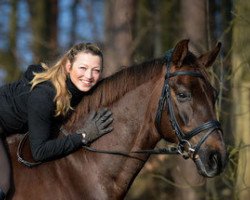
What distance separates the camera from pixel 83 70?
4.87m

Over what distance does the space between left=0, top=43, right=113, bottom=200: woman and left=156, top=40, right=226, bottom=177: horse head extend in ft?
1.79

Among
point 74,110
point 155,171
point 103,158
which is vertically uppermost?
point 74,110

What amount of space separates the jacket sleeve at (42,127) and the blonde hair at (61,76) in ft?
0.24

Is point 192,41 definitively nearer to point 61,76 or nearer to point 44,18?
point 61,76

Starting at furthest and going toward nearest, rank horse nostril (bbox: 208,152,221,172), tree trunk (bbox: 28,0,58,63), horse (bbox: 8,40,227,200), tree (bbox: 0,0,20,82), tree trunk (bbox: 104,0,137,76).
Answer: tree trunk (bbox: 28,0,58,63) → tree (bbox: 0,0,20,82) → tree trunk (bbox: 104,0,137,76) → horse (bbox: 8,40,227,200) → horse nostril (bbox: 208,152,221,172)

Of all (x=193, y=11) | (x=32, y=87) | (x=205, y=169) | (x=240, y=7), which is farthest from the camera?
(x=193, y=11)

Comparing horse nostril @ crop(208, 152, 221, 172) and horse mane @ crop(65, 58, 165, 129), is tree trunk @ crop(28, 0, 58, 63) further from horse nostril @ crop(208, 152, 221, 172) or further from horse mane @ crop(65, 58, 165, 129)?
horse nostril @ crop(208, 152, 221, 172)

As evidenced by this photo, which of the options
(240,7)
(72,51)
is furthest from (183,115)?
(240,7)

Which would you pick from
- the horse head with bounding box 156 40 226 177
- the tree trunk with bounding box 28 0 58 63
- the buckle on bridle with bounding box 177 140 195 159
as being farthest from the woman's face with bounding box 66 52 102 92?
the tree trunk with bounding box 28 0 58 63

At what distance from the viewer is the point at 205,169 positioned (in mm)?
4449

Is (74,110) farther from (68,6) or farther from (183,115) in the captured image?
(68,6)

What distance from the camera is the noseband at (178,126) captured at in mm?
4449

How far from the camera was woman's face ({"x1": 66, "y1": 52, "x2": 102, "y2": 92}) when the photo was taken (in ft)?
15.9

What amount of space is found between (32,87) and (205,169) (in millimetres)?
1502
